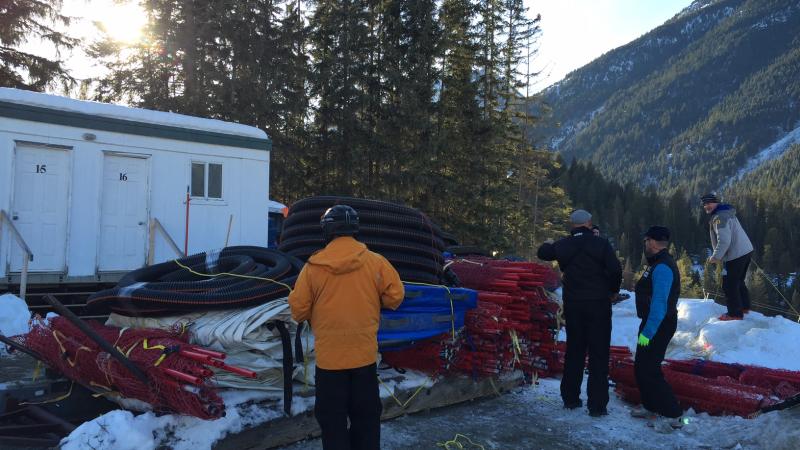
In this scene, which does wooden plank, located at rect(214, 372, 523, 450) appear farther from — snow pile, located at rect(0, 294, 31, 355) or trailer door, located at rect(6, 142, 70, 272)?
trailer door, located at rect(6, 142, 70, 272)

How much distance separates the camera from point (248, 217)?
11.8m

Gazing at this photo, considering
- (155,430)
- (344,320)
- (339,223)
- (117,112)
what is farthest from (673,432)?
(117,112)

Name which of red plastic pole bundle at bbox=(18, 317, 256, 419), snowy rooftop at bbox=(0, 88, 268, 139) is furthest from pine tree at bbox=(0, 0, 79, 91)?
red plastic pole bundle at bbox=(18, 317, 256, 419)

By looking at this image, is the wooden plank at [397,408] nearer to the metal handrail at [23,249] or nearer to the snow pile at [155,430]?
the snow pile at [155,430]

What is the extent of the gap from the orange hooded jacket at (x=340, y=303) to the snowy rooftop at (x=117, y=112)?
26.1 feet

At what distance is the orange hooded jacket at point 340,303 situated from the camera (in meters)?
3.56

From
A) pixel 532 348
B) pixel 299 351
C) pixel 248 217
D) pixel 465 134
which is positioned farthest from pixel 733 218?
pixel 465 134

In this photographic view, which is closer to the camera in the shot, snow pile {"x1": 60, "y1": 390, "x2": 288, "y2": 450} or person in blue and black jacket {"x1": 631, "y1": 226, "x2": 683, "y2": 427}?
snow pile {"x1": 60, "y1": 390, "x2": 288, "y2": 450}

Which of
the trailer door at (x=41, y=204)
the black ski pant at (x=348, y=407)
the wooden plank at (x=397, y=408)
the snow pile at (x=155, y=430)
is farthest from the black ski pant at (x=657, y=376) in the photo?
the trailer door at (x=41, y=204)

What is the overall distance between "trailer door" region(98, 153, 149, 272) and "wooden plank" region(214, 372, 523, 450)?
6.89 metres

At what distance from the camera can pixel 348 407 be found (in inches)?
147

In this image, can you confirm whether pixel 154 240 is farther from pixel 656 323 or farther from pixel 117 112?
pixel 656 323

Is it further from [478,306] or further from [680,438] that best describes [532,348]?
[680,438]

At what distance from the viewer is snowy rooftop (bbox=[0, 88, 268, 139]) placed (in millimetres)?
9208
